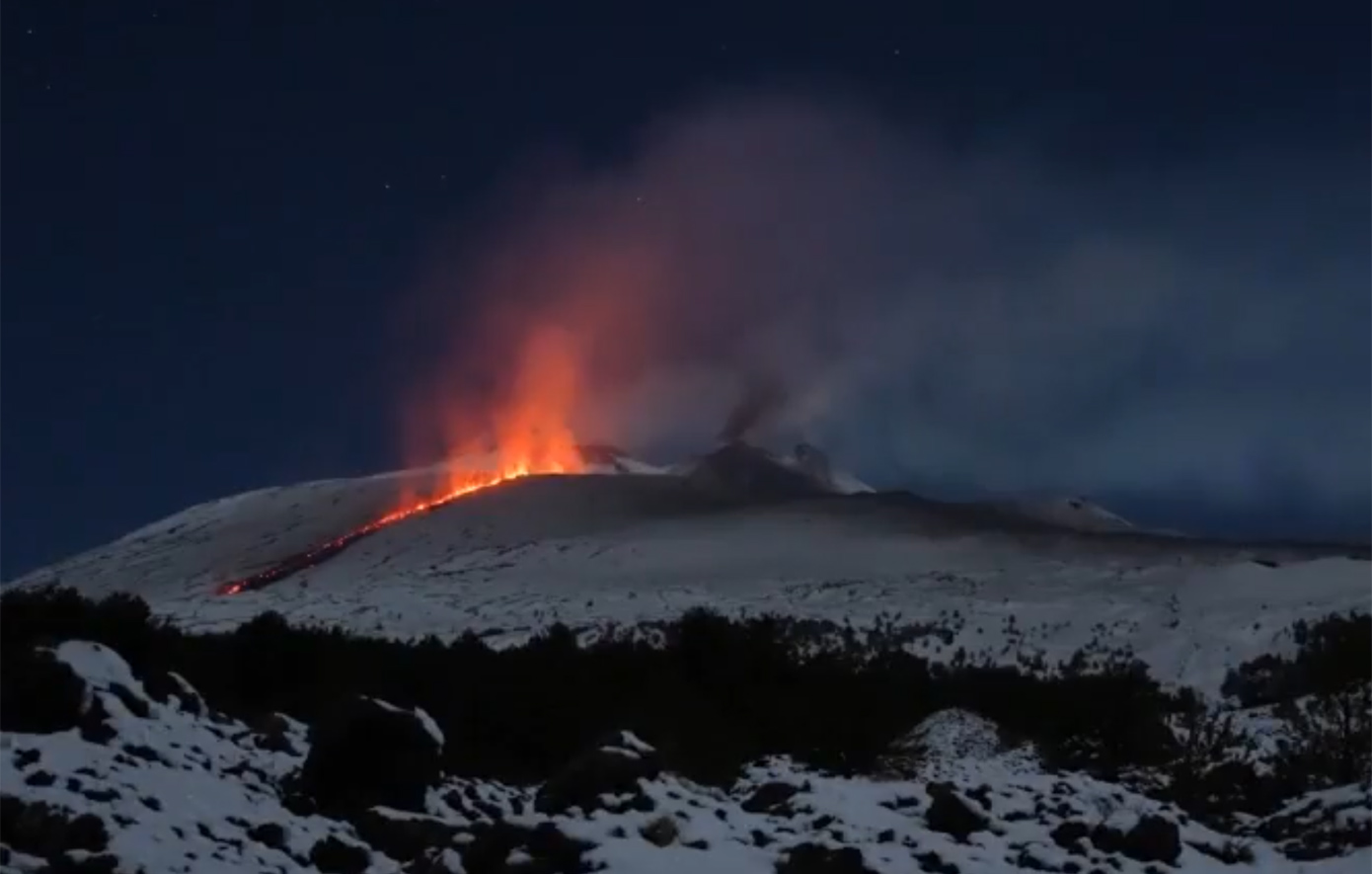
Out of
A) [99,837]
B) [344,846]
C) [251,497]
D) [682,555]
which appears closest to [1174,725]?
[344,846]

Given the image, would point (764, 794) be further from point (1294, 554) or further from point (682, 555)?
point (1294, 554)

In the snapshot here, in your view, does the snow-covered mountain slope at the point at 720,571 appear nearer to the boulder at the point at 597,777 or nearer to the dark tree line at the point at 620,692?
the dark tree line at the point at 620,692

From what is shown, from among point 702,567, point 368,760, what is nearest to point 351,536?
point 702,567

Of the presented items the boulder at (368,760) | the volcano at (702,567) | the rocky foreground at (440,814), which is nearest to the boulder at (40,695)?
the rocky foreground at (440,814)

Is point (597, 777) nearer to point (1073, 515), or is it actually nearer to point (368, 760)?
point (368, 760)

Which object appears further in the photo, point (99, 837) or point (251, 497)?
point (251, 497)

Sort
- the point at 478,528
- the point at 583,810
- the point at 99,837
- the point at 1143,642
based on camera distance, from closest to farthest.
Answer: the point at 99,837 → the point at 583,810 → the point at 1143,642 → the point at 478,528
